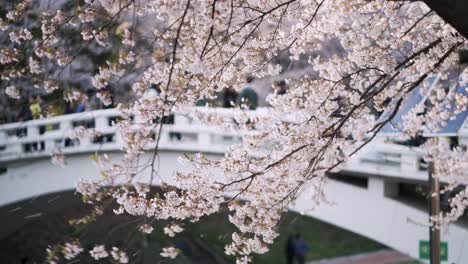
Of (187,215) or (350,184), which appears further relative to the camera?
(350,184)

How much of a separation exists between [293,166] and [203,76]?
143 centimetres

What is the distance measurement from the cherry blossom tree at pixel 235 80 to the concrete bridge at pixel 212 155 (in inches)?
186

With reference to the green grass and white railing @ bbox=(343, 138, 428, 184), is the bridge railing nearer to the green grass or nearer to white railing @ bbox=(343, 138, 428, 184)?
white railing @ bbox=(343, 138, 428, 184)

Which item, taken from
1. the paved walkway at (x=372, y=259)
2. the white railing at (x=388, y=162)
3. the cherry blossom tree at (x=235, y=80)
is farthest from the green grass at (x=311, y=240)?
the cherry blossom tree at (x=235, y=80)

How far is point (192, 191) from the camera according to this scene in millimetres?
5629

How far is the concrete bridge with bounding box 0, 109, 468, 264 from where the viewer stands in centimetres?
1157

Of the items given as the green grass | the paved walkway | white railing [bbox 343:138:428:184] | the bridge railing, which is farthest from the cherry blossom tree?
the green grass

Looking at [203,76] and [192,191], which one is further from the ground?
[203,76]

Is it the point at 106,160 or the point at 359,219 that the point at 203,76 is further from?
the point at 359,219

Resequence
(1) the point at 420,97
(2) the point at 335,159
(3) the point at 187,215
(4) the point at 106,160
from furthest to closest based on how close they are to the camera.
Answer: (1) the point at 420,97 → (2) the point at 335,159 → (3) the point at 187,215 → (4) the point at 106,160

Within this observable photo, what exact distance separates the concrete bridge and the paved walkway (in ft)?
18.8

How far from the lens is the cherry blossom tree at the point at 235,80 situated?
510cm

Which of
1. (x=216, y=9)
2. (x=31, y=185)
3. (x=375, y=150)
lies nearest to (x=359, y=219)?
(x=375, y=150)

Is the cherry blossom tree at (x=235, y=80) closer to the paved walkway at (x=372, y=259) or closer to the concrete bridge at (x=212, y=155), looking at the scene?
the concrete bridge at (x=212, y=155)
